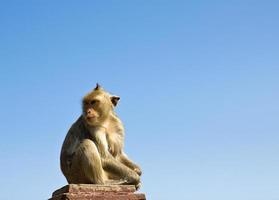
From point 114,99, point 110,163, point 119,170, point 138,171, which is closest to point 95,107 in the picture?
point 114,99

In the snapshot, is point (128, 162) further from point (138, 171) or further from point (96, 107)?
point (96, 107)

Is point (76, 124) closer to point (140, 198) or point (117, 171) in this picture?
point (117, 171)

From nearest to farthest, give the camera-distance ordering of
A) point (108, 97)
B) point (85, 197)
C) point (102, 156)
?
point (85, 197) → point (102, 156) → point (108, 97)

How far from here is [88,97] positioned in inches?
418

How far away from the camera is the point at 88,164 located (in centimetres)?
989

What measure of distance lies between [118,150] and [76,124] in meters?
1.01

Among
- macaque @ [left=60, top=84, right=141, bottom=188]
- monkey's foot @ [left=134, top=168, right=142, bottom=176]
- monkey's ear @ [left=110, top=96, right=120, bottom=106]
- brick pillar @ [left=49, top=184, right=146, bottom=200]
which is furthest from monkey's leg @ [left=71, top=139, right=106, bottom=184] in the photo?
monkey's ear @ [left=110, top=96, right=120, bottom=106]

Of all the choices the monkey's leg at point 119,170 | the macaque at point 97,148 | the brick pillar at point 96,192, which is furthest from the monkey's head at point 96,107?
the brick pillar at point 96,192

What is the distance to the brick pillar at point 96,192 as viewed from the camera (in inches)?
373

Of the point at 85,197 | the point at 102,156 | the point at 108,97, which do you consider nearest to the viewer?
the point at 85,197

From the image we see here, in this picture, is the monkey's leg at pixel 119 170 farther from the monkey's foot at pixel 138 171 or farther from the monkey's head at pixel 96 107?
the monkey's head at pixel 96 107

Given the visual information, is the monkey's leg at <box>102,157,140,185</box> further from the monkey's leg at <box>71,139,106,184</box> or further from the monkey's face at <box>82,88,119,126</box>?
the monkey's face at <box>82,88,119,126</box>

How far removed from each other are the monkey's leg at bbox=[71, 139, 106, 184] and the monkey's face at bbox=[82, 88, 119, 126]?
1.70ft

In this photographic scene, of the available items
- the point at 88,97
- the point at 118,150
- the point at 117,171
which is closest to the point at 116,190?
the point at 117,171
